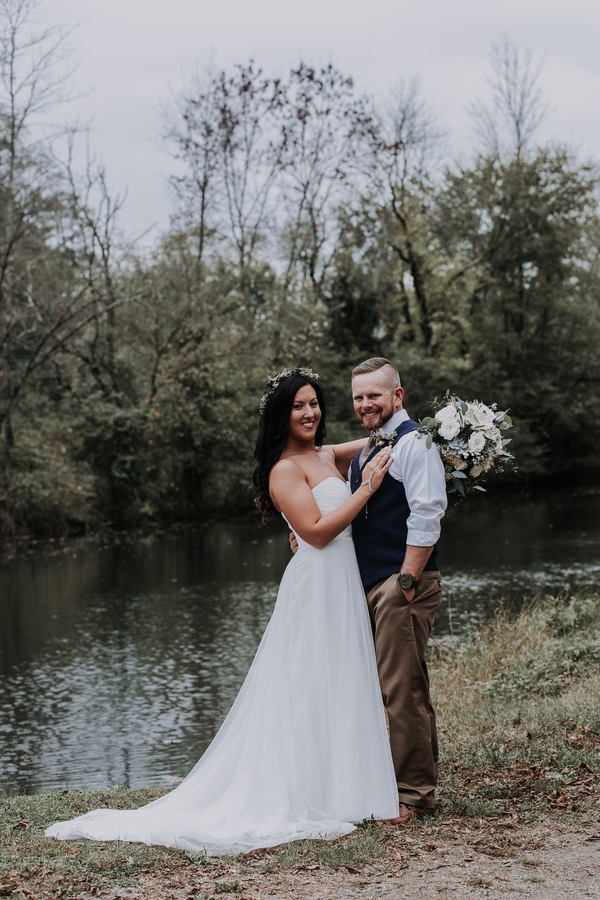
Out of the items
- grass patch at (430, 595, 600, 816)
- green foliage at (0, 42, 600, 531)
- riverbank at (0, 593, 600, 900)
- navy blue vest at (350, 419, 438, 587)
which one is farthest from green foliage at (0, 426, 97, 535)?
navy blue vest at (350, 419, 438, 587)

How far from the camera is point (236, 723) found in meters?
5.36

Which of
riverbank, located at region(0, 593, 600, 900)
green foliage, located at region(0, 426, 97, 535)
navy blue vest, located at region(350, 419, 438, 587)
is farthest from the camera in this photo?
green foliage, located at region(0, 426, 97, 535)

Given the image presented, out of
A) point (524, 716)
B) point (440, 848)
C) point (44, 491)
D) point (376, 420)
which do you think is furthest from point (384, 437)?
point (44, 491)

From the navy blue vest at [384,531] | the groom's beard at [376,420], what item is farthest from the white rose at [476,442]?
the groom's beard at [376,420]

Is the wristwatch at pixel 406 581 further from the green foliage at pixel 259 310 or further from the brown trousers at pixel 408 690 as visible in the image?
the green foliage at pixel 259 310

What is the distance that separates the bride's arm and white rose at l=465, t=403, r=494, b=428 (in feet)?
1.57

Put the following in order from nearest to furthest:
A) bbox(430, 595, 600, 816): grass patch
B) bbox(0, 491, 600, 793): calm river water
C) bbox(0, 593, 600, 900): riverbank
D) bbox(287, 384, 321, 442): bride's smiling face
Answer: bbox(0, 593, 600, 900): riverbank < bbox(287, 384, 321, 442): bride's smiling face < bbox(430, 595, 600, 816): grass patch < bbox(0, 491, 600, 793): calm river water

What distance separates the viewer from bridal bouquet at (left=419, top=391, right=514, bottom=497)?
16.8 ft

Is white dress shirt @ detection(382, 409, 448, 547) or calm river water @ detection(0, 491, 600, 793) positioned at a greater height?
white dress shirt @ detection(382, 409, 448, 547)

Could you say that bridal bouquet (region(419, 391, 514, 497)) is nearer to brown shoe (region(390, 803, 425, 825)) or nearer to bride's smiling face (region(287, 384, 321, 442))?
bride's smiling face (region(287, 384, 321, 442))

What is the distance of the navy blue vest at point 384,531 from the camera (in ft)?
16.7

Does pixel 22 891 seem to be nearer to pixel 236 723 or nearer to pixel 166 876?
pixel 166 876

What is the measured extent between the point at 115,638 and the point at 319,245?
1004 inches

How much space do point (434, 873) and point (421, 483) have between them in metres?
1.75
